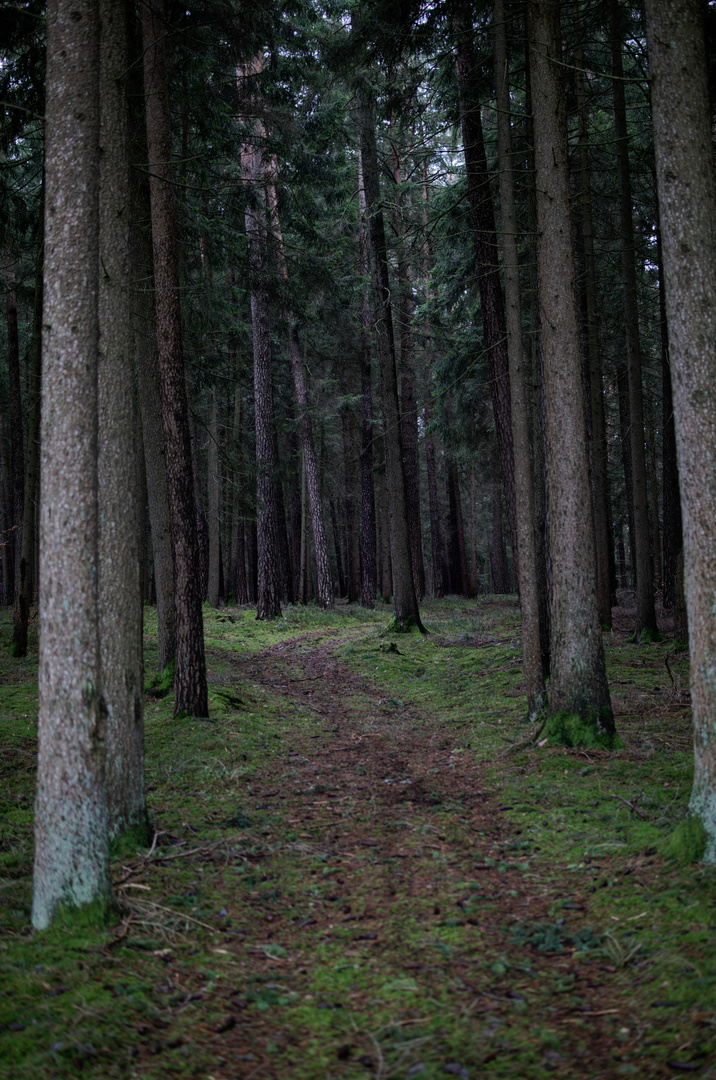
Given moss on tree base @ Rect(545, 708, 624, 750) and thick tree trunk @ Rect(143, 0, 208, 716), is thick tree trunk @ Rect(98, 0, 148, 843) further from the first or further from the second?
moss on tree base @ Rect(545, 708, 624, 750)

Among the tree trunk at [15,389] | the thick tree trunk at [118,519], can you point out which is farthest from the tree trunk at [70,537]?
the tree trunk at [15,389]

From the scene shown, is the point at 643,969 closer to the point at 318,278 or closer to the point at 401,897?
the point at 401,897

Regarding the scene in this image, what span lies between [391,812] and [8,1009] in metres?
3.66

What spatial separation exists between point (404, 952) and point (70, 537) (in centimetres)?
300

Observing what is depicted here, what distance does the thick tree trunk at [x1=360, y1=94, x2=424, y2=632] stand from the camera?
1703 centimetres

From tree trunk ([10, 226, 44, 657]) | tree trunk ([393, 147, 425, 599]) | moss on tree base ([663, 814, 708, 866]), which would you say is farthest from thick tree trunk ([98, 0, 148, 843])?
tree trunk ([393, 147, 425, 599])

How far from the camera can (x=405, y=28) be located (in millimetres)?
10234

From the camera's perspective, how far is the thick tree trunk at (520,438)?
28.0 feet

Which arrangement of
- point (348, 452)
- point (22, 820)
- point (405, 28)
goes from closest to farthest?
point (22, 820), point (405, 28), point (348, 452)

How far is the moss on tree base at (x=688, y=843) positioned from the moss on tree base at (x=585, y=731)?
2720mm

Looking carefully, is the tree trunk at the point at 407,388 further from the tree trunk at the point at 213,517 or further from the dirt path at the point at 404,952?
the dirt path at the point at 404,952

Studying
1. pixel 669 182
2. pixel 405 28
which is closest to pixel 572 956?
pixel 669 182

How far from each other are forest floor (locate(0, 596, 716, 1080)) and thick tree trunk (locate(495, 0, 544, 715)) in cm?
102

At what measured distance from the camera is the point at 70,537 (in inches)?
160
